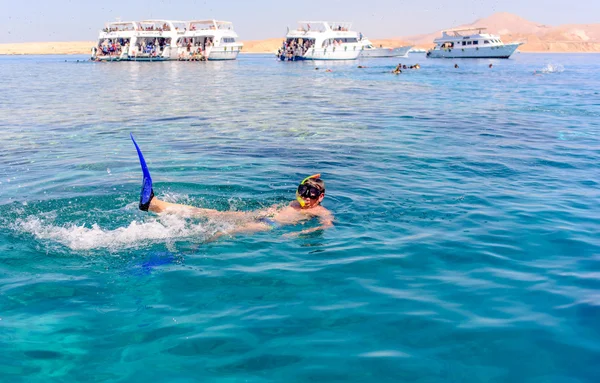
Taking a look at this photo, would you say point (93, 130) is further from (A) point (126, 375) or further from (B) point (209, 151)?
(A) point (126, 375)

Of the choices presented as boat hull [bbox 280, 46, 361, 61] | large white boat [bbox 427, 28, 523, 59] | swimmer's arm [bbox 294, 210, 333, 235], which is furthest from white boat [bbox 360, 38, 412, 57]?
swimmer's arm [bbox 294, 210, 333, 235]

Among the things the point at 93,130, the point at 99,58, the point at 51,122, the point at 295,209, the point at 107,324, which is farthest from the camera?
the point at 99,58

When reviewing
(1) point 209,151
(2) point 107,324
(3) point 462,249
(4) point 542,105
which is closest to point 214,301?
(2) point 107,324

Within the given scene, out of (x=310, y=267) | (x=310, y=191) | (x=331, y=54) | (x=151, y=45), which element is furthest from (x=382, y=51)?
(x=310, y=267)

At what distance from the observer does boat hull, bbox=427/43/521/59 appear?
85.0m

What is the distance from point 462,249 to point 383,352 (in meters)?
2.95

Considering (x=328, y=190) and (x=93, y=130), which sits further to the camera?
(x=93, y=130)

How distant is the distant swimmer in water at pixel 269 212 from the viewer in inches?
309

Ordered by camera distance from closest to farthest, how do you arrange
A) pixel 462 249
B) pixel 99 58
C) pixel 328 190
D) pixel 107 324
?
pixel 107 324
pixel 462 249
pixel 328 190
pixel 99 58

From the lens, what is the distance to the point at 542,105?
24.7 meters

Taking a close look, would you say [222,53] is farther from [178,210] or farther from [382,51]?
[178,210]

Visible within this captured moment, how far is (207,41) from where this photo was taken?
270 feet

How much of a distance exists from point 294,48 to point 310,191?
82734 millimetres

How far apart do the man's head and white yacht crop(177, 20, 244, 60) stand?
77.2 metres
